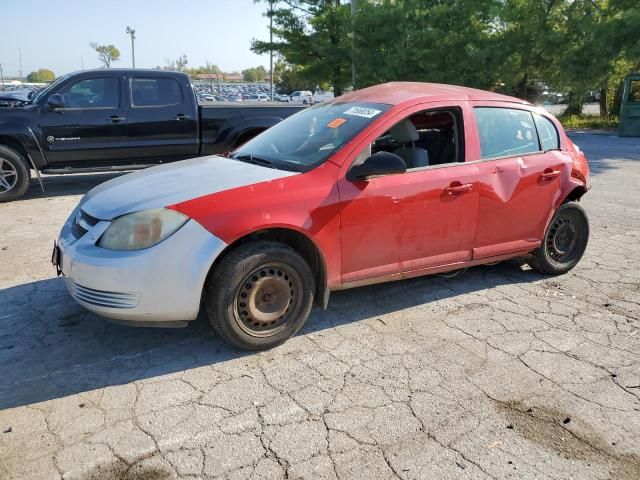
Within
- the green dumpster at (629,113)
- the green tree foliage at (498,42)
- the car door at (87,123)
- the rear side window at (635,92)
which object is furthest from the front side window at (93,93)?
the rear side window at (635,92)

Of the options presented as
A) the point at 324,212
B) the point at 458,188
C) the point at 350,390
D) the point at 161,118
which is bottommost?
the point at 350,390

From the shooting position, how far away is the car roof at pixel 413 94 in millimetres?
4062

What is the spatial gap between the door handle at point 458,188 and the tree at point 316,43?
21.8 metres

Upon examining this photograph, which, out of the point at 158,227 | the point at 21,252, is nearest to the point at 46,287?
the point at 21,252

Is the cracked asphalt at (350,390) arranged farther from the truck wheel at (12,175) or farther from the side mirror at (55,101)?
the side mirror at (55,101)

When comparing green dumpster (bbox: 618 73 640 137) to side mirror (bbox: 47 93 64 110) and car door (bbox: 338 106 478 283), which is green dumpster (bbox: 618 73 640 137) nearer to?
car door (bbox: 338 106 478 283)

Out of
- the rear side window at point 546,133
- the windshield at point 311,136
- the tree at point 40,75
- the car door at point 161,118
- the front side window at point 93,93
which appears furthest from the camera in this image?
the tree at point 40,75

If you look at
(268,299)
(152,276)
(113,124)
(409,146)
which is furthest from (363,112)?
(113,124)

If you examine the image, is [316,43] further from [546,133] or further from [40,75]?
[40,75]

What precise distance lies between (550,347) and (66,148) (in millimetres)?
7228

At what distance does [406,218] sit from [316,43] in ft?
76.5

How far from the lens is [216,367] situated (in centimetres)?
329

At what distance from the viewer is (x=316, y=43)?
25.2 meters

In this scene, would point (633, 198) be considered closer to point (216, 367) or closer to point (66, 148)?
point (216, 367)
